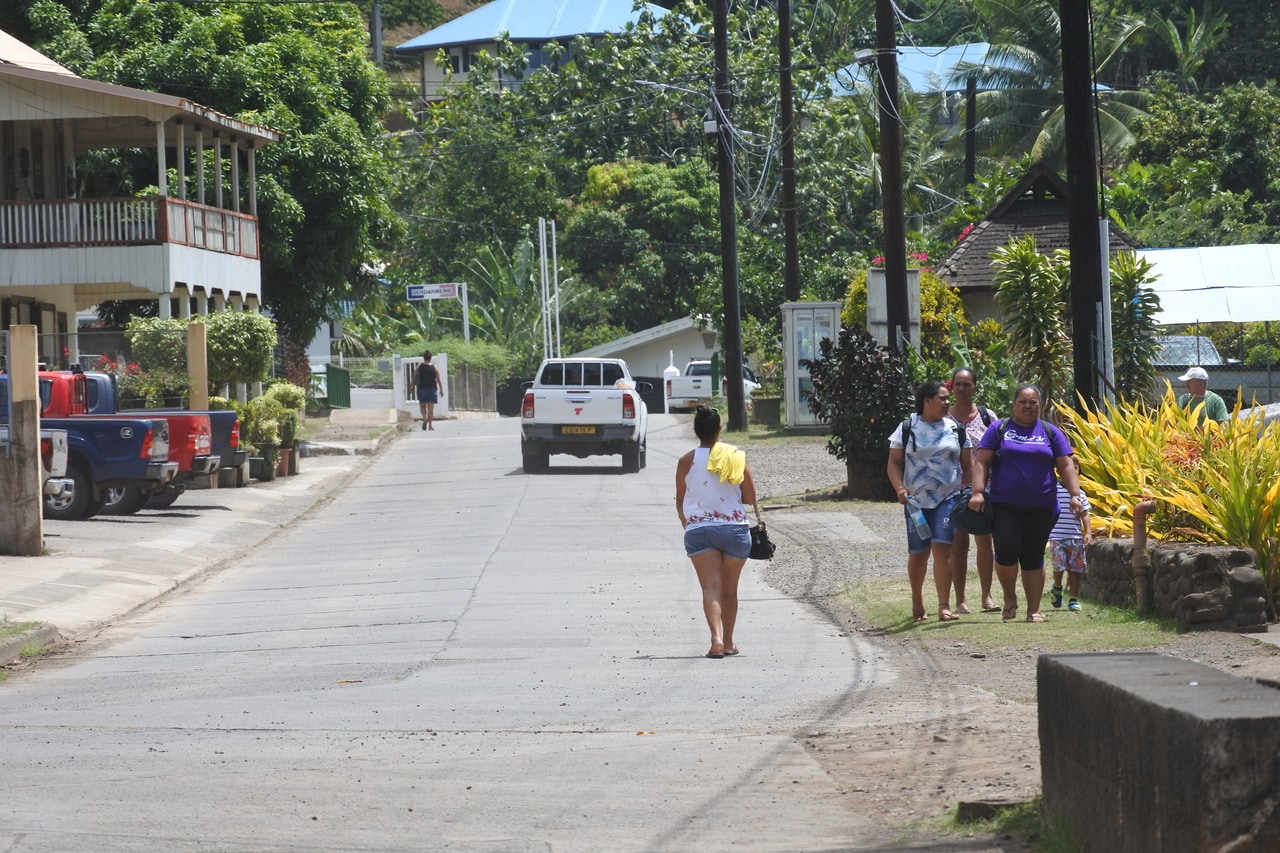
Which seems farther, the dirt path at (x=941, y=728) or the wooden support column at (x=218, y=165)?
the wooden support column at (x=218, y=165)

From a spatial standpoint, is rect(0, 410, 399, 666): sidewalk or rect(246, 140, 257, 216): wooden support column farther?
rect(246, 140, 257, 216): wooden support column

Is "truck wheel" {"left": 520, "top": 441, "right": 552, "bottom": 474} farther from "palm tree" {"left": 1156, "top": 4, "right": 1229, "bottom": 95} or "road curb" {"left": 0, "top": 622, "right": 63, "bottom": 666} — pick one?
"palm tree" {"left": 1156, "top": 4, "right": 1229, "bottom": 95}

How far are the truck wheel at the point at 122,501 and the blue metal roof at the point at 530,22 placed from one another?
2614 inches

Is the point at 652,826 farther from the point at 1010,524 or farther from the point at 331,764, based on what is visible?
the point at 1010,524

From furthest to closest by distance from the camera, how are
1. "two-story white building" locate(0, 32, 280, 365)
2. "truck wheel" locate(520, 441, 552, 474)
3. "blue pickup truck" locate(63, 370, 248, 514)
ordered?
"two-story white building" locate(0, 32, 280, 365) < "truck wheel" locate(520, 441, 552, 474) < "blue pickup truck" locate(63, 370, 248, 514)

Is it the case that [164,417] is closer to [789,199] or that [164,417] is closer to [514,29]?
[789,199]

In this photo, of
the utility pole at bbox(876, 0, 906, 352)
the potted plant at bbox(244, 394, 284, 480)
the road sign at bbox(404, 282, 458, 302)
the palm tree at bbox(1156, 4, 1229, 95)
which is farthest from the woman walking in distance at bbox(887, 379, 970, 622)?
the palm tree at bbox(1156, 4, 1229, 95)

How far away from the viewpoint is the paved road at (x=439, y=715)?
6.75 meters

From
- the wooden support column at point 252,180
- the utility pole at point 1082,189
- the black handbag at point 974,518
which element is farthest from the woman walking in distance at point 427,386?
the black handbag at point 974,518

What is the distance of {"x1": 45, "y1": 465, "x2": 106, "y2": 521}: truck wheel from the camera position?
843 inches

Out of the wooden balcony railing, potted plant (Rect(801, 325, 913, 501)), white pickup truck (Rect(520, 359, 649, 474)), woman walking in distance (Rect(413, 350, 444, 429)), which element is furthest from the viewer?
woman walking in distance (Rect(413, 350, 444, 429))

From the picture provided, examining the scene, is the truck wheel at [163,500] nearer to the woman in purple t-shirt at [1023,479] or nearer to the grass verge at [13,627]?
the grass verge at [13,627]

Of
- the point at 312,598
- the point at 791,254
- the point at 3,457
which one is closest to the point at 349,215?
the point at 791,254

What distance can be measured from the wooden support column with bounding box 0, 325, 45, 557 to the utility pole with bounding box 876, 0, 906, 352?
11.0 metres
